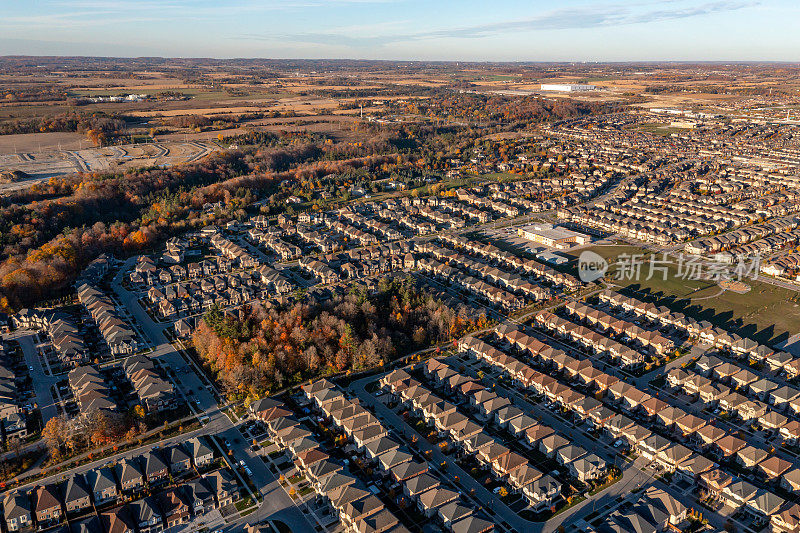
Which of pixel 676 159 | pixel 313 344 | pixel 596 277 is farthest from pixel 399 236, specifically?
pixel 676 159

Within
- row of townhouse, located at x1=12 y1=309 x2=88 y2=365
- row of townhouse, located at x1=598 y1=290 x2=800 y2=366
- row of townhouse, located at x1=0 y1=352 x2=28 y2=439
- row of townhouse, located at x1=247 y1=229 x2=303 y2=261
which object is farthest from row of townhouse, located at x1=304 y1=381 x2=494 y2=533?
row of townhouse, located at x1=247 y1=229 x2=303 y2=261

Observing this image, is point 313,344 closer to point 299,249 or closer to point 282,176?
point 299,249

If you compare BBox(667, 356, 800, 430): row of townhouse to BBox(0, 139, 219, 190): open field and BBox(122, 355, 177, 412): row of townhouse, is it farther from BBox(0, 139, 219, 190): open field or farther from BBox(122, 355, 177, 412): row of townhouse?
BBox(0, 139, 219, 190): open field

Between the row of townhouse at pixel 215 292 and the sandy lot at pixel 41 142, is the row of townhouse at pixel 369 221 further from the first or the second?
the sandy lot at pixel 41 142

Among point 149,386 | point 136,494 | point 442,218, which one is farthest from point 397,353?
point 442,218

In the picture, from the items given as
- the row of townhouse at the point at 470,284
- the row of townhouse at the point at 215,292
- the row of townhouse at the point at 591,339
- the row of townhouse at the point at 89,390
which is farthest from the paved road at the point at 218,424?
the row of townhouse at the point at 470,284
